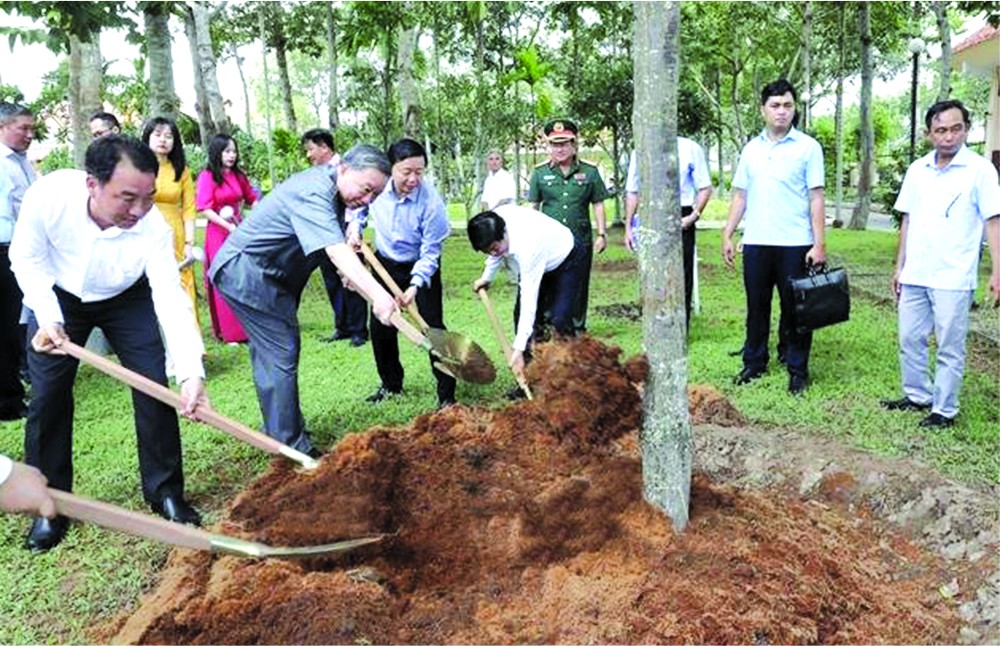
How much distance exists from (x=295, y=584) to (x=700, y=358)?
4.00 metres

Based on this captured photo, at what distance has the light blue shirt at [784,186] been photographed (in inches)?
199

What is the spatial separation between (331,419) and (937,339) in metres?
3.42

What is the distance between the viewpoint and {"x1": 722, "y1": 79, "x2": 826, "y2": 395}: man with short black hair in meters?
5.04

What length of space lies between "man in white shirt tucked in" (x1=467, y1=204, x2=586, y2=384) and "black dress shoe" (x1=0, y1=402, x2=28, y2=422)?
3036 mm

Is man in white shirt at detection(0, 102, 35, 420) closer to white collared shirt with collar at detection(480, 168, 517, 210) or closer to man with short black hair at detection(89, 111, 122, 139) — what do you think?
man with short black hair at detection(89, 111, 122, 139)

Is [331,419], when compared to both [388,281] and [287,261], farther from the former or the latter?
[287,261]

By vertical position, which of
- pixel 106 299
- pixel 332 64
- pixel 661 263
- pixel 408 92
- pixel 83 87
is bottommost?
pixel 106 299

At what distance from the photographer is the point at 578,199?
6.34m

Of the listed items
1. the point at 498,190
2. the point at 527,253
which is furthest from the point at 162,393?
Answer: the point at 498,190

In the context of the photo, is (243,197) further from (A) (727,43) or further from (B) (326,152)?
(A) (727,43)

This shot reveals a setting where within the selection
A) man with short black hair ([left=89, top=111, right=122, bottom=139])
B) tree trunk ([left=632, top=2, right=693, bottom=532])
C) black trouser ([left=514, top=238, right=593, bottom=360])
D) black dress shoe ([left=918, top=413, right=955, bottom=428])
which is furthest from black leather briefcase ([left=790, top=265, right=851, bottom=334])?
man with short black hair ([left=89, top=111, right=122, bottom=139])

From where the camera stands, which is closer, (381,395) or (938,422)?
(938,422)

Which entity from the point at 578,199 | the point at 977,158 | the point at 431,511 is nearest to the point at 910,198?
the point at 977,158

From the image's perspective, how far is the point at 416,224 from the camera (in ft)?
16.7
